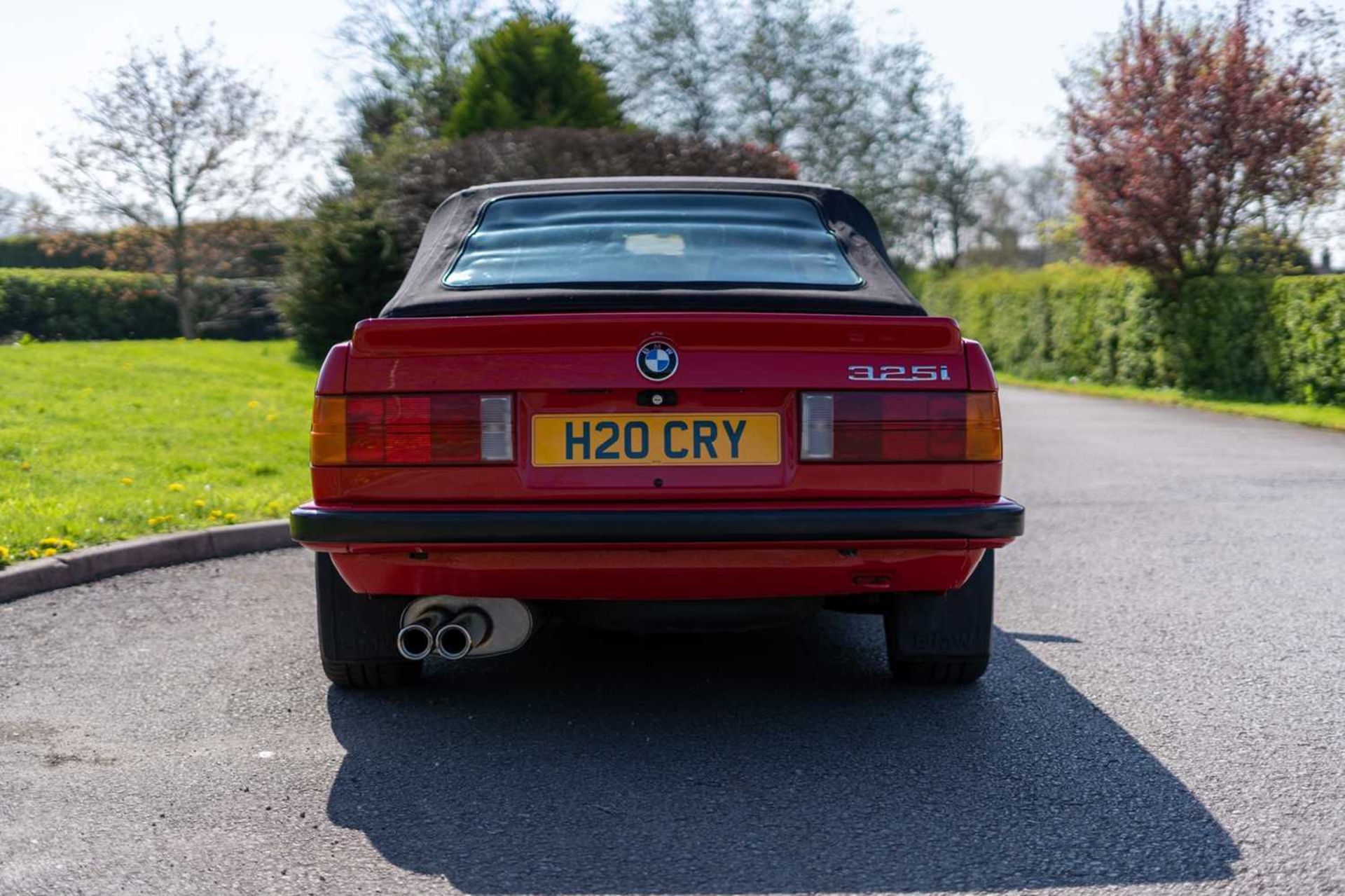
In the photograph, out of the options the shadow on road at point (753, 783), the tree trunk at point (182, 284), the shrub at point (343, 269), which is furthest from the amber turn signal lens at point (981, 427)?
the tree trunk at point (182, 284)

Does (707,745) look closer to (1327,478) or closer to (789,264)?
(789,264)

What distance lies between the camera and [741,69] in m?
41.4

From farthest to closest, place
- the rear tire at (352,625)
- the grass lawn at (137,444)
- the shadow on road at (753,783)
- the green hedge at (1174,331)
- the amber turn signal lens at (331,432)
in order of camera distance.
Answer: the green hedge at (1174,331)
the grass lawn at (137,444)
the rear tire at (352,625)
the amber turn signal lens at (331,432)
the shadow on road at (753,783)

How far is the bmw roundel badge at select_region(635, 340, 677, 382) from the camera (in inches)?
139

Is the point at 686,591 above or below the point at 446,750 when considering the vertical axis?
above

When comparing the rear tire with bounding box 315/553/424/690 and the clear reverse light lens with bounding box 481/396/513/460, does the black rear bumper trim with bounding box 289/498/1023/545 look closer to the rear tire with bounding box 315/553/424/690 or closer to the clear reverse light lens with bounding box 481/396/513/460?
the clear reverse light lens with bounding box 481/396/513/460

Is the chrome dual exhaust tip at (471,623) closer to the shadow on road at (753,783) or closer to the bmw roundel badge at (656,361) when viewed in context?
the shadow on road at (753,783)

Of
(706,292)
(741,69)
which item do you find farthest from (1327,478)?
(741,69)

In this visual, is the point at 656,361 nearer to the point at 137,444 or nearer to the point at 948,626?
the point at 948,626

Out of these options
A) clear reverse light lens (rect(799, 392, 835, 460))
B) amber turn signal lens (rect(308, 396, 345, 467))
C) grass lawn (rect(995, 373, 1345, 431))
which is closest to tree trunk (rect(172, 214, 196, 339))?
grass lawn (rect(995, 373, 1345, 431))

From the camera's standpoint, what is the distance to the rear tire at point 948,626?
4.14m

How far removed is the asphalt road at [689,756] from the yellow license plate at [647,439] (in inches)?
31.5

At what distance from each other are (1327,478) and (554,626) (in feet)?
22.2

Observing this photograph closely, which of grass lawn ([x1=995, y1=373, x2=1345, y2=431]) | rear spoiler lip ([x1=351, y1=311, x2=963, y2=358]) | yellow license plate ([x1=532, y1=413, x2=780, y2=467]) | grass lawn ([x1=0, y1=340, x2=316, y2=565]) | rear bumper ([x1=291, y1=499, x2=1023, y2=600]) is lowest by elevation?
grass lawn ([x1=995, y1=373, x2=1345, y2=431])
